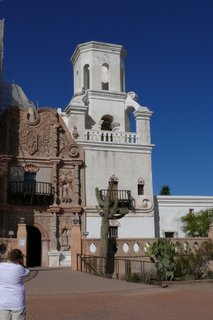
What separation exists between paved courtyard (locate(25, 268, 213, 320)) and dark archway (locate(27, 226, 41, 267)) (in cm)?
1470

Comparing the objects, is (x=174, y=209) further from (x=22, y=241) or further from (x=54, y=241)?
(x=22, y=241)

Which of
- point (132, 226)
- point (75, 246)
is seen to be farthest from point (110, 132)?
point (75, 246)

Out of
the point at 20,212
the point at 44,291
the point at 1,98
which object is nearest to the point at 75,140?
the point at 20,212

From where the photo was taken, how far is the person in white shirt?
560 centimetres

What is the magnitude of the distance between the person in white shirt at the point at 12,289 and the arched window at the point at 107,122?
28.7 m

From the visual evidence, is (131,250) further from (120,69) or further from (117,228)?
(120,69)

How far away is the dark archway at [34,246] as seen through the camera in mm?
30375

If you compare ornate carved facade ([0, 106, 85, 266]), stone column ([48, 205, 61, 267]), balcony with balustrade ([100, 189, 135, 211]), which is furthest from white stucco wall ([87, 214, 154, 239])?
stone column ([48, 205, 61, 267])

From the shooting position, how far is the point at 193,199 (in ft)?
111

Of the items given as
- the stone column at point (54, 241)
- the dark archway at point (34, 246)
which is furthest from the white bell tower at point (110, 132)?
the dark archway at point (34, 246)

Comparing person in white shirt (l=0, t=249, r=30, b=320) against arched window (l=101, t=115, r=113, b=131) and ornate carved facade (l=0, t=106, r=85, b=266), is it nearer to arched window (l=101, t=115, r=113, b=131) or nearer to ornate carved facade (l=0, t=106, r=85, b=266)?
ornate carved facade (l=0, t=106, r=85, b=266)

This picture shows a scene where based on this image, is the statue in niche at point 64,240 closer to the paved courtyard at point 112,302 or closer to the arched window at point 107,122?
the arched window at point 107,122

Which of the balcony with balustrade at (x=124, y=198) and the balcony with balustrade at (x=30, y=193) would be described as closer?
the balcony with balustrade at (x=30, y=193)

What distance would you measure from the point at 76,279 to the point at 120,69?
2170 cm
